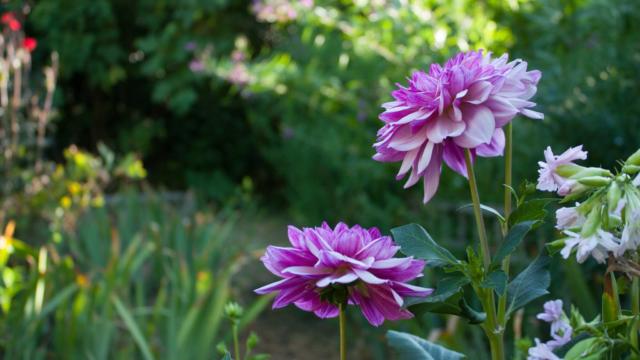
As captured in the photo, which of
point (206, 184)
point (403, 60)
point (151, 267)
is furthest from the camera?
point (206, 184)

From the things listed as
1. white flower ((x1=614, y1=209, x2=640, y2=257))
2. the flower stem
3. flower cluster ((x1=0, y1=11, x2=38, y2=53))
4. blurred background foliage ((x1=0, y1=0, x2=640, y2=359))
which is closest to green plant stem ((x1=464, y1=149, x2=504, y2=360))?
the flower stem

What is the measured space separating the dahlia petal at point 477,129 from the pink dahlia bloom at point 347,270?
84 millimetres

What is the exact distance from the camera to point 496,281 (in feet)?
1.78

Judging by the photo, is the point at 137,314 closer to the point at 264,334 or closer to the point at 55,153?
the point at 264,334

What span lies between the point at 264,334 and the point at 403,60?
1284 mm

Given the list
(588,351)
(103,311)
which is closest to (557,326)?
(588,351)

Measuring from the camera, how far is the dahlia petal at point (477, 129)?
52 cm

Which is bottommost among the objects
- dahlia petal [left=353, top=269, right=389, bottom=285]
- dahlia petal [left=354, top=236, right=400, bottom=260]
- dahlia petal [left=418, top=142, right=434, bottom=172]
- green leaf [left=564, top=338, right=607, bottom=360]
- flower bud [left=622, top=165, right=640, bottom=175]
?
green leaf [left=564, top=338, right=607, bottom=360]

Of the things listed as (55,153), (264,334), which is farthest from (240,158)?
(264,334)

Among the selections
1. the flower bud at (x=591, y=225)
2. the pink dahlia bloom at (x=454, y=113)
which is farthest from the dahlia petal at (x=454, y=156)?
the flower bud at (x=591, y=225)

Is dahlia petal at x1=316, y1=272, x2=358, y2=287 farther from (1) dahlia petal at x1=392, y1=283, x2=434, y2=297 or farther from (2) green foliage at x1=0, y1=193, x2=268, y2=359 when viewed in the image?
(2) green foliage at x1=0, y1=193, x2=268, y2=359

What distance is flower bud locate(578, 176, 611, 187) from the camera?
498 millimetres

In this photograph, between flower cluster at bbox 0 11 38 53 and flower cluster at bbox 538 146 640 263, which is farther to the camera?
flower cluster at bbox 0 11 38 53

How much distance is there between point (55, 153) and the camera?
22.4ft
